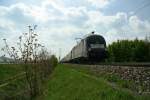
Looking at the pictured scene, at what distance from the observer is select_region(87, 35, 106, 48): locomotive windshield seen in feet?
120

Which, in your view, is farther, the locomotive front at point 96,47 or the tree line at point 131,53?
the tree line at point 131,53

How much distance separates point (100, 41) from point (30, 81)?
2232 centimetres

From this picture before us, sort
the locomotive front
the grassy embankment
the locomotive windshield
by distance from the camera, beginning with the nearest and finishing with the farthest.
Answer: the grassy embankment < the locomotive front < the locomotive windshield

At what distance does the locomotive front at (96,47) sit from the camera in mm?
35531

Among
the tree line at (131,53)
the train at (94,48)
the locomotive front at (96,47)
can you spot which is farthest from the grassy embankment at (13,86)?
the tree line at (131,53)

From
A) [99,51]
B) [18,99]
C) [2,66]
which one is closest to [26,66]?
[18,99]

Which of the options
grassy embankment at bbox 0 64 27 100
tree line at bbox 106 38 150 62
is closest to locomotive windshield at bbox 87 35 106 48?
grassy embankment at bbox 0 64 27 100

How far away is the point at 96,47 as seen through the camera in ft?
119

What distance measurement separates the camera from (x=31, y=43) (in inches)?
640

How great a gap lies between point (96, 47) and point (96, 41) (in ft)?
4.19

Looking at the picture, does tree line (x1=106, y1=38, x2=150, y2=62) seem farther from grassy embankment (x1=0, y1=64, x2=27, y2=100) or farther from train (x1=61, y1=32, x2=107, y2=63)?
grassy embankment (x1=0, y1=64, x2=27, y2=100)

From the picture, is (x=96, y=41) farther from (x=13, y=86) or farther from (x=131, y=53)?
A: (x=131, y=53)

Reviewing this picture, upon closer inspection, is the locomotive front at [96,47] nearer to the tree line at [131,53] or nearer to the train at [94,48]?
the train at [94,48]

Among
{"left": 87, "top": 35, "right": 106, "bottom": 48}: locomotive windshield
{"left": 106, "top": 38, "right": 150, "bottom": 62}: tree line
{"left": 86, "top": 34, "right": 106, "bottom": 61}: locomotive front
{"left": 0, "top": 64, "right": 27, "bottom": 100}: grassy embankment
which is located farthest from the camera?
{"left": 106, "top": 38, "right": 150, "bottom": 62}: tree line
